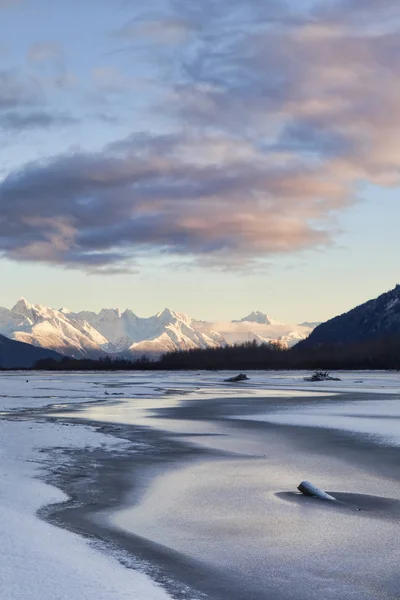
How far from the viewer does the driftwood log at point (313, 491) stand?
15522mm

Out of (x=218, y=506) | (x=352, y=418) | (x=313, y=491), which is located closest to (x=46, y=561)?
(x=218, y=506)

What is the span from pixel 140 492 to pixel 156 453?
6519 millimetres

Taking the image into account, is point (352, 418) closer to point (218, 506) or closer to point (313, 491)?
point (313, 491)

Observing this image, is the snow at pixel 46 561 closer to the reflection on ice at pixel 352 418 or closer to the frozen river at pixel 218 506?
the frozen river at pixel 218 506

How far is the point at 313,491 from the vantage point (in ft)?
51.6

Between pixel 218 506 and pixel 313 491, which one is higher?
pixel 313 491

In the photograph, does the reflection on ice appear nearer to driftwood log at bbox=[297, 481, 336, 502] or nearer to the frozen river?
the frozen river

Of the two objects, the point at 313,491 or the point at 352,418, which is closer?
the point at 313,491

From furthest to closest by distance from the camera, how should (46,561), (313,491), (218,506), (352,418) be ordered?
(352,418), (313,491), (218,506), (46,561)

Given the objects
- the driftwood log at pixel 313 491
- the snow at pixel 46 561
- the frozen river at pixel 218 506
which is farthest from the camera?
the driftwood log at pixel 313 491

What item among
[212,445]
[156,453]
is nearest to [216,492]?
[156,453]

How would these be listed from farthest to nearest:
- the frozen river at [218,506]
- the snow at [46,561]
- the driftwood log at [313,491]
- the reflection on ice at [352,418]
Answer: the reflection on ice at [352,418] < the driftwood log at [313,491] < the frozen river at [218,506] < the snow at [46,561]

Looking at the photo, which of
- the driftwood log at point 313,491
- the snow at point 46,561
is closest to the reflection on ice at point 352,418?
the driftwood log at point 313,491

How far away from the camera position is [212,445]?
989 inches
